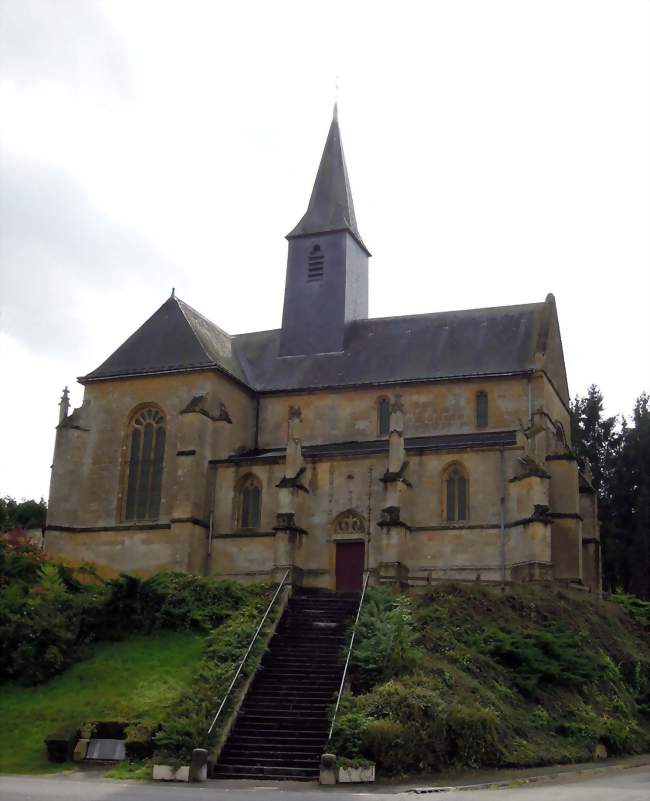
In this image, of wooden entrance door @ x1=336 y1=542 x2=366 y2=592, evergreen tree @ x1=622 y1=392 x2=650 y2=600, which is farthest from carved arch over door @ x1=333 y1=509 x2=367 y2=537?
evergreen tree @ x1=622 y1=392 x2=650 y2=600

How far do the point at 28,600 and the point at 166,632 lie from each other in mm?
4194

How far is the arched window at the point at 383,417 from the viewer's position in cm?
4334

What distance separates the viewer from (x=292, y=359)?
47375 mm

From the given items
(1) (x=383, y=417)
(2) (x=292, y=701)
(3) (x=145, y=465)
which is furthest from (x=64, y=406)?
(2) (x=292, y=701)

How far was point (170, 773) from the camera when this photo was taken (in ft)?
72.1

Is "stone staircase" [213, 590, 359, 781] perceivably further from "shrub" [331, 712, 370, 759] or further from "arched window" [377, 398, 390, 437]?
"arched window" [377, 398, 390, 437]

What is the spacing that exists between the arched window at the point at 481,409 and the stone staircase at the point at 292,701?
12.4m

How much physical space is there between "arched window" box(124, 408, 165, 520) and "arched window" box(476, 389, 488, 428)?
1330 cm

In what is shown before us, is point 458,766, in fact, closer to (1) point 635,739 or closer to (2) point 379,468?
(1) point 635,739

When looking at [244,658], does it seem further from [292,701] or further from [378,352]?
[378,352]

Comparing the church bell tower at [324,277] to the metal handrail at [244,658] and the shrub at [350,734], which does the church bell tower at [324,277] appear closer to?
the metal handrail at [244,658]

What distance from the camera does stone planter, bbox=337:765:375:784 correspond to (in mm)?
21391

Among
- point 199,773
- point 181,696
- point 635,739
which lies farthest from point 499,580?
point 199,773

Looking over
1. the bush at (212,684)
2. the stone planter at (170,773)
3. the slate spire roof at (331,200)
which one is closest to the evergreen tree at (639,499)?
the slate spire roof at (331,200)
